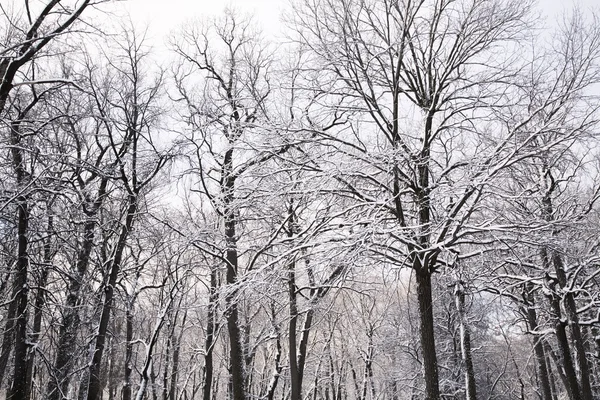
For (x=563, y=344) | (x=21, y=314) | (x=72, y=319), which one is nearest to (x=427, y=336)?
(x=21, y=314)

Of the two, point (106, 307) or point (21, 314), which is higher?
point (106, 307)

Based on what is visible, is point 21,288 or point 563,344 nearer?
point 21,288

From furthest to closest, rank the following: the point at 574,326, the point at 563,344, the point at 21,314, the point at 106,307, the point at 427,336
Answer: the point at 563,344 < the point at 574,326 < the point at 106,307 < the point at 21,314 < the point at 427,336

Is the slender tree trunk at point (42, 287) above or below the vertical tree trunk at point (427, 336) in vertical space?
above

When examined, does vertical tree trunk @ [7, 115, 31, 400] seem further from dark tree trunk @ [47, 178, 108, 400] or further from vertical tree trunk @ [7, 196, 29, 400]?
dark tree trunk @ [47, 178, 108, 400]

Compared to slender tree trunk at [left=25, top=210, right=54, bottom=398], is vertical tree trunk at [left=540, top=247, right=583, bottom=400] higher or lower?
lower

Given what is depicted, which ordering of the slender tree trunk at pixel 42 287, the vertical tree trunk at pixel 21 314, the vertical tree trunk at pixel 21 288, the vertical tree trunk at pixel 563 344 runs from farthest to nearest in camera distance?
the vertical tree trunk at pixel 563 344 → the slender tree trunk at pixel 42 287 → the vertical tree trunk at pixel 21 314 → the vertical tree trunk at pixel 21 288

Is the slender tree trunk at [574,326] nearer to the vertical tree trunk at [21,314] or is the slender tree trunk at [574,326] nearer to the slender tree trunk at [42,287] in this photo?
the slender tree trunk at [42,287]

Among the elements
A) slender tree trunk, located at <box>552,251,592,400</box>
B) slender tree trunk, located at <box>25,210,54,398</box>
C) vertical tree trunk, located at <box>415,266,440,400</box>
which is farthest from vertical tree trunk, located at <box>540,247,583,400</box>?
slender tree trunk, located at <box>25,210,54,398</box>

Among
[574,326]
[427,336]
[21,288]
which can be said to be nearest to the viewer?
[427,336]

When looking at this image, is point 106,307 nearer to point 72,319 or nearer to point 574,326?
point 72,319

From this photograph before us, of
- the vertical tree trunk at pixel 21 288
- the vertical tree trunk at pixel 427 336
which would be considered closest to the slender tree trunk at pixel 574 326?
the vertical tree trunk at pixel 427 336

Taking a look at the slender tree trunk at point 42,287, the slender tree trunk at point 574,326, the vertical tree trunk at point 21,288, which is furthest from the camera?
the slender tree trunk at point 574,326

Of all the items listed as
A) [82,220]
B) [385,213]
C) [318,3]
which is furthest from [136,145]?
[385,213]
